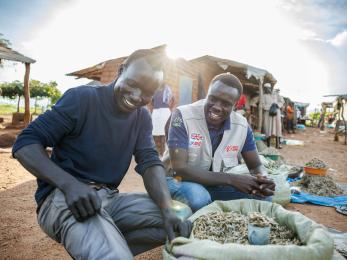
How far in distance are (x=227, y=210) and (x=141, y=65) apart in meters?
1.14

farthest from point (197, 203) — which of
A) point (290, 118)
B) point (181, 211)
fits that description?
point (290, 118)

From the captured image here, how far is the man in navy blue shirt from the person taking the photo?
1.42 meters

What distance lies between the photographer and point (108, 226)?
142cm

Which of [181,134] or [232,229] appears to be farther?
[181,134]

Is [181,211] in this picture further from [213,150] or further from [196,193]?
[213,150]

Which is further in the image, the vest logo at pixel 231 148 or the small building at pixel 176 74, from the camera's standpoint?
the small building at pixel 176 74

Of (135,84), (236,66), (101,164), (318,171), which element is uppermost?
(236,66)

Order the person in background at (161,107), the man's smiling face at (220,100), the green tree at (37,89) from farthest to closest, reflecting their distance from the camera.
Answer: the green tree at (37,89), the person in background at (161,107), the man's smiling face at (220,100)

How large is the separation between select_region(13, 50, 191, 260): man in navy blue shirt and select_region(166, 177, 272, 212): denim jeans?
0.40 metres

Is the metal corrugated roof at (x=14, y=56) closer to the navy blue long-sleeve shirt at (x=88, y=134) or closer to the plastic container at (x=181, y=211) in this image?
the navy blue long-sleeve shirt at (x=88, y=134)

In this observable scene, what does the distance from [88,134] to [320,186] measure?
463 centimetres

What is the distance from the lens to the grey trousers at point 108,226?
1.33 m

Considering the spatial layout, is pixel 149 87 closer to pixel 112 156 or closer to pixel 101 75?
pixel 112 156

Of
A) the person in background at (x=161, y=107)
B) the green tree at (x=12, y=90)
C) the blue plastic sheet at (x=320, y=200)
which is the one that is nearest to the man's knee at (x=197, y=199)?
the blue plastic sheet at (x=320, y=200)
